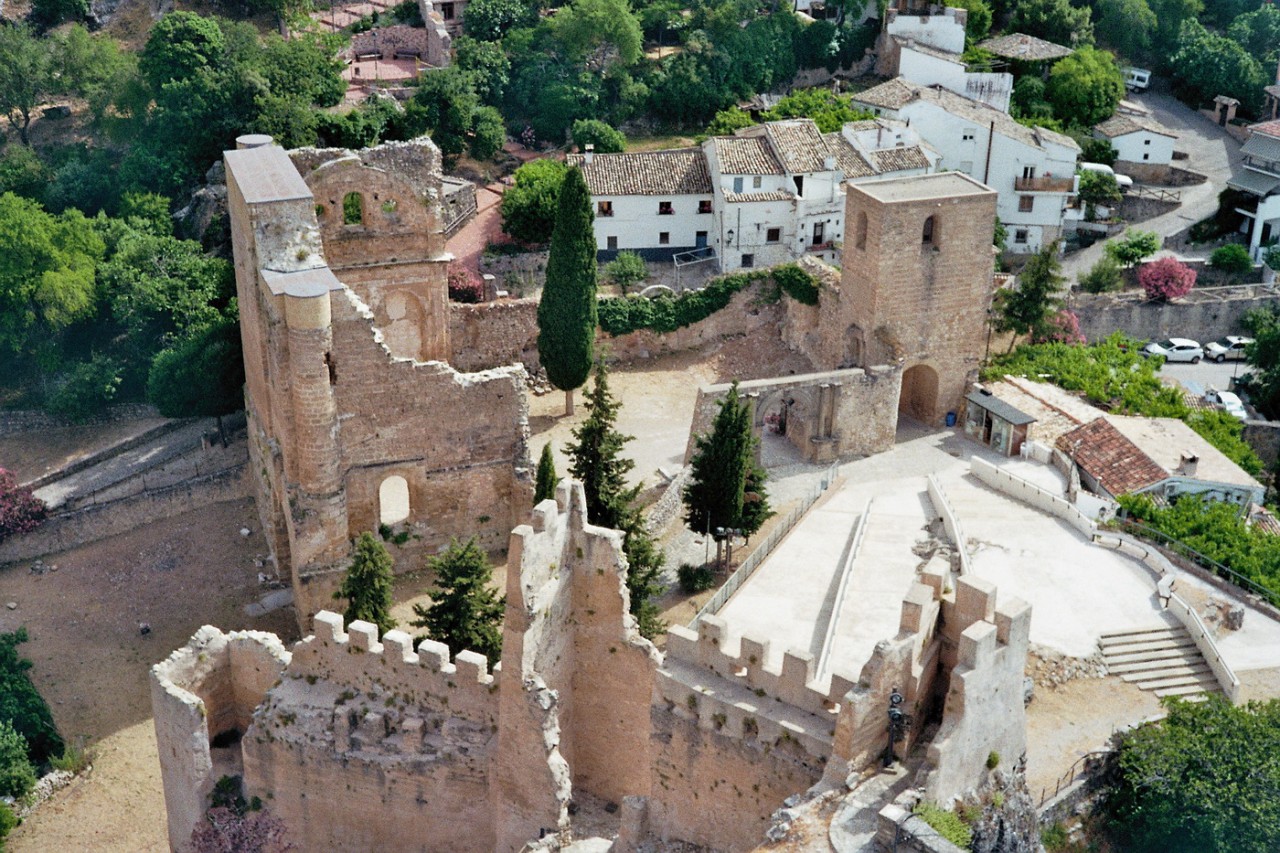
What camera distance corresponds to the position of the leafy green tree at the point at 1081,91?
195ft

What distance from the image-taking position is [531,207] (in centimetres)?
5003

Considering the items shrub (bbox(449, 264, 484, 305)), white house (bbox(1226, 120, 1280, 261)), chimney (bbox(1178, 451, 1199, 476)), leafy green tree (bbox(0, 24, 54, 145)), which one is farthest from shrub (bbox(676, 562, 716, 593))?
leafy green tree (bbox(0, 24, 54, 145))

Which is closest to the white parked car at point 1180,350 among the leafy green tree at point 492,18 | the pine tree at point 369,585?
the leafy green tree at point 492,18

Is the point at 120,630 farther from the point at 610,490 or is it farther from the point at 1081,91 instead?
the point at 1081,91

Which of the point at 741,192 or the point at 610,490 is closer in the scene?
the point at 610,490

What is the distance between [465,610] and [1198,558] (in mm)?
15683

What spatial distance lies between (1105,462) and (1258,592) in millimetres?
5697

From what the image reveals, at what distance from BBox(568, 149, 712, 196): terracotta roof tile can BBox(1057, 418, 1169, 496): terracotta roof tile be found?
1522 cm

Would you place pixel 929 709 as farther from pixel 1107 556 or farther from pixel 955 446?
pixel 955 446

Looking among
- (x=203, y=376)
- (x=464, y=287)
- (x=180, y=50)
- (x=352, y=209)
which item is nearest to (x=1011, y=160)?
(x=464, y=287)

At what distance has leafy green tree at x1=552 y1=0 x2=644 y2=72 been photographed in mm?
57812

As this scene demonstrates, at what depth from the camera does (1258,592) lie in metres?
34.1

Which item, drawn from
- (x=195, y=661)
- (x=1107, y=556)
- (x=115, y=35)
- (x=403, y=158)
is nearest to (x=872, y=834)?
(x=195, y=661)

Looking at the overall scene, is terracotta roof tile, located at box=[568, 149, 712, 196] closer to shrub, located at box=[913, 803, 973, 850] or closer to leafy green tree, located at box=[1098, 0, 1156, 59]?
leafy green tree, located at box=[1098, 0, 1156, 59]
